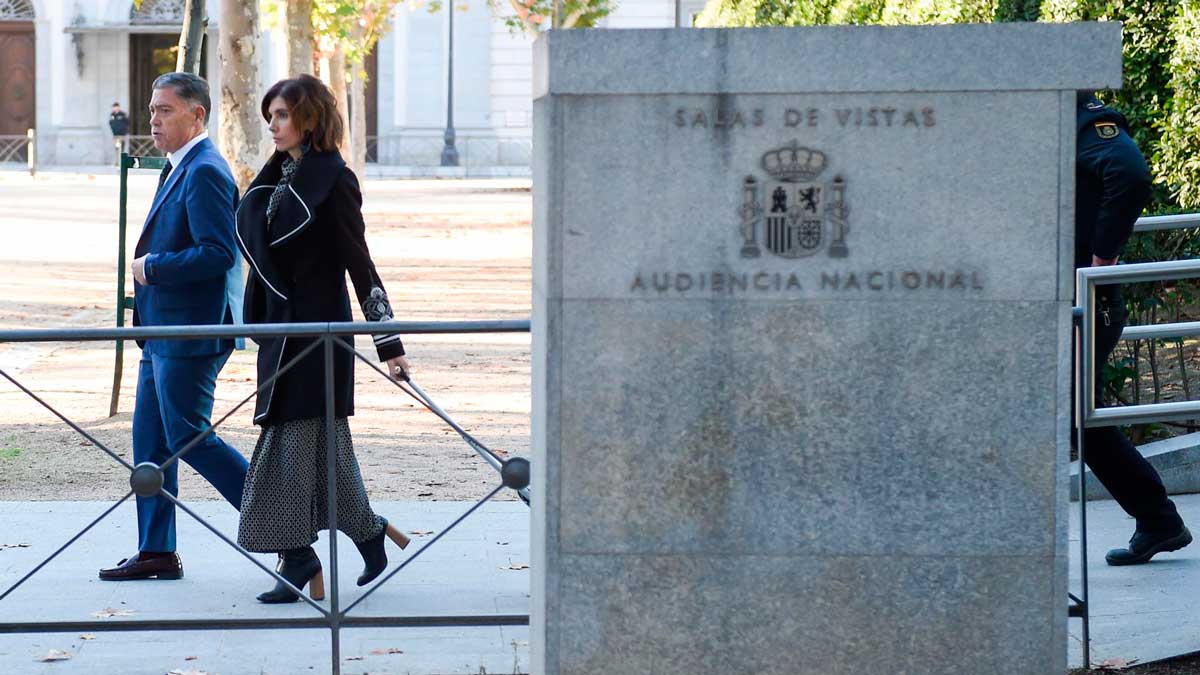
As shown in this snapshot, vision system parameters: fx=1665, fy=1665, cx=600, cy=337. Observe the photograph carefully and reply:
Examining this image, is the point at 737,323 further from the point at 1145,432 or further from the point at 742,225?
the point at 1145,432

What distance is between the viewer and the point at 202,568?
6238 millimetres

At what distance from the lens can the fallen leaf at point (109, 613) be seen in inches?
216

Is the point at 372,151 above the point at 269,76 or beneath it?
beneath

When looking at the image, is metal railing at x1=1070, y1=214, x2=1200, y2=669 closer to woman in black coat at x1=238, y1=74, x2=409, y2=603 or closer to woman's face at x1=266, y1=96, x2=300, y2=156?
woman in black coat at x1=238, y1=74, x2=409, y2=603

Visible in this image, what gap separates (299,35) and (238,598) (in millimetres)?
13197

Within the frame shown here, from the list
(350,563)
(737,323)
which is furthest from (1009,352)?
(350,563)

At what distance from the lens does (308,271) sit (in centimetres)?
551

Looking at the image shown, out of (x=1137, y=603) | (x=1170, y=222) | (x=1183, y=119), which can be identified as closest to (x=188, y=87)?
(x=1137, y=603)

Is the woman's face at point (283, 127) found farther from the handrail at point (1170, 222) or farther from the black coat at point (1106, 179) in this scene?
the handrail at point (1170, 222)

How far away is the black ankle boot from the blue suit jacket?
78 centimetres

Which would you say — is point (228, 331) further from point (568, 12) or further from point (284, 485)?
point (568, 12)

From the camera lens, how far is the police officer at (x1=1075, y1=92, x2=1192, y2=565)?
596 cm

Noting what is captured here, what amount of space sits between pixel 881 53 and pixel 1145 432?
4956 mm

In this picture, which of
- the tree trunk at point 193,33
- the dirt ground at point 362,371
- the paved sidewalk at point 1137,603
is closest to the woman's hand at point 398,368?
the paved sidewalk at point 1137,603
